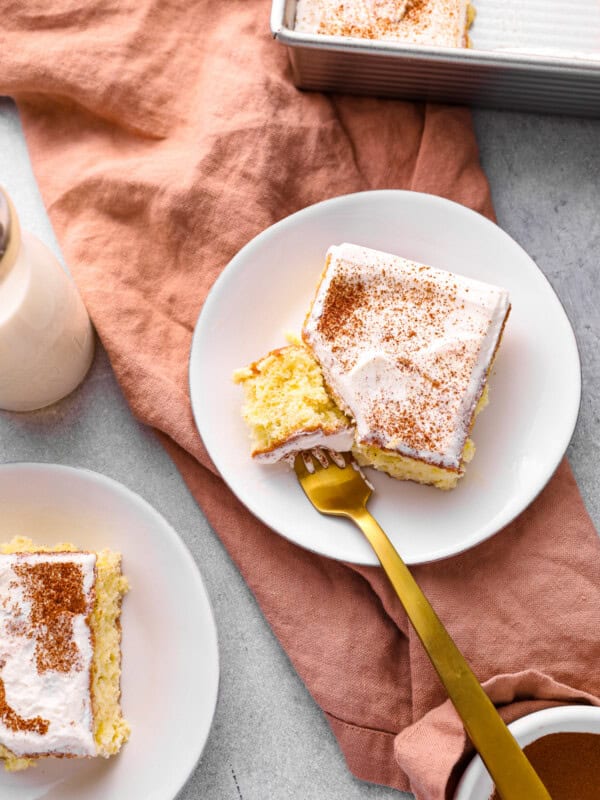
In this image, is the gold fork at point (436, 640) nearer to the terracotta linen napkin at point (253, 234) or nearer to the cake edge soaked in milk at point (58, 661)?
the terracotta linen napkin at point (253, 234)

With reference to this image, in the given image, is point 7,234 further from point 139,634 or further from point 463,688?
point 463,688

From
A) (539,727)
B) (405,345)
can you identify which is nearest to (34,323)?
(405,345)

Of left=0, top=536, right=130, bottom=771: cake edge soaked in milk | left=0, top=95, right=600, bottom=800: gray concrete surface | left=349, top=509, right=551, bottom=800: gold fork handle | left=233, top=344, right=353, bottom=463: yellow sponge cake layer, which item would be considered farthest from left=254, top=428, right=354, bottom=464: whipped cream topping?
left=0, top=536, right=130, bottom=771: cake edge soaked in milk

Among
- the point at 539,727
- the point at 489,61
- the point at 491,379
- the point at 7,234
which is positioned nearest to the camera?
the point at 7,234

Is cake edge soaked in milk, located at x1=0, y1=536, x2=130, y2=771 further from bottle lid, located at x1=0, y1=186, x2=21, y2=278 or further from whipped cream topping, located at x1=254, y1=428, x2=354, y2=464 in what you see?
bottle lid, located at x1=0, y1=186, x2=21, y2=278

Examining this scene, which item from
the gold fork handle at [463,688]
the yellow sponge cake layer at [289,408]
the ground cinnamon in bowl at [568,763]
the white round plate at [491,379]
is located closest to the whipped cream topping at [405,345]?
the yellow sponge cake layer at [289,408]

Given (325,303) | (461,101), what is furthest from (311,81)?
(325,303)
